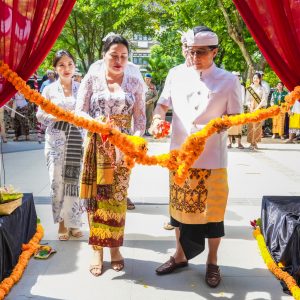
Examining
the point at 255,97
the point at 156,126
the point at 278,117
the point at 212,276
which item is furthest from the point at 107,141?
the point at 278,117

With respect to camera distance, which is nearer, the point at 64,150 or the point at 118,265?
the point at 118,265

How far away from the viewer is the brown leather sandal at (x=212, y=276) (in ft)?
11.6

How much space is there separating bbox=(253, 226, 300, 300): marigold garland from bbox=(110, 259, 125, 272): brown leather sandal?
1288 mm

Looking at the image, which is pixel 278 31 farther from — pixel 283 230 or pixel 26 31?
pixel 26 31

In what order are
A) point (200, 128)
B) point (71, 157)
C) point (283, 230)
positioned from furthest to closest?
point (71, 157)
point (283, 230)
point (200, 128)

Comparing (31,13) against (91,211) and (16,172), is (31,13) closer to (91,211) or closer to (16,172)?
(91,211)

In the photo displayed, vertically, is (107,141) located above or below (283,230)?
above

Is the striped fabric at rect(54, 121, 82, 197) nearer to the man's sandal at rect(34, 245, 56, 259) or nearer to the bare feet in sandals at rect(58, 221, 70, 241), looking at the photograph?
the bare feet in sandals at rect(58, 221, 70, 241)

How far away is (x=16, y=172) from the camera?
8273 millimetres

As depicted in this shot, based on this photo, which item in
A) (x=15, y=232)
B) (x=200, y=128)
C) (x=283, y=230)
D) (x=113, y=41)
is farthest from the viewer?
(x=15, y=232)

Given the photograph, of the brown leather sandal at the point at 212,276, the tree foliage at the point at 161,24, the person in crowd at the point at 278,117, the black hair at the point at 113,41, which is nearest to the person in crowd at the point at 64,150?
the black hair at the point at 113,41

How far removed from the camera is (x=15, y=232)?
3.93 m

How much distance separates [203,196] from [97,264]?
1106 mm

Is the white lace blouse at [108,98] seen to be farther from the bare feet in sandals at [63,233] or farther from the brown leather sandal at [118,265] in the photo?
the bare feet in sandals at [63,233]
